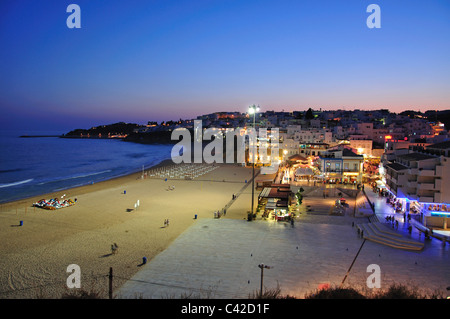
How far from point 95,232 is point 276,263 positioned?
356 inches

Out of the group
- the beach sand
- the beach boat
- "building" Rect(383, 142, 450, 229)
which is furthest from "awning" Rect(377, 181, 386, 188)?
the beach boat

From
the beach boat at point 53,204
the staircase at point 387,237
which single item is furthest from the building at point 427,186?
the beach boat at point 53,204

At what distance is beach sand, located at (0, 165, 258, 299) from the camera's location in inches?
376

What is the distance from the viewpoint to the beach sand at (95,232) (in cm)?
955

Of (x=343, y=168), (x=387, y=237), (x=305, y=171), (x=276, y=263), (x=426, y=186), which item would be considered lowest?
(x=276, y=263)

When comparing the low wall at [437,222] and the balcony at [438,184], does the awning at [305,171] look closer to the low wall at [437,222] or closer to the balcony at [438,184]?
the balcony at [438,184]

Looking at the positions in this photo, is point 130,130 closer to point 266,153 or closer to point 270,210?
point 266,153

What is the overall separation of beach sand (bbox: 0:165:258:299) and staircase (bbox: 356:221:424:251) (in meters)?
6.67

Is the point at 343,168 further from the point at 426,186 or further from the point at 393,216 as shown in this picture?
the point at 393,216

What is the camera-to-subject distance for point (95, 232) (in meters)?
14.1

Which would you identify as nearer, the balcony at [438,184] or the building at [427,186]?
the building at [427,186]

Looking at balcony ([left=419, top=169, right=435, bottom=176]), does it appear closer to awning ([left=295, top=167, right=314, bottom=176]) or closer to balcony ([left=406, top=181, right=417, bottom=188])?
balcony ([left=406, top=181, right=417, bottom=188])

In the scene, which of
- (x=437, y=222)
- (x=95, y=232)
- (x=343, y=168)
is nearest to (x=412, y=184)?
(x=437, y=222)

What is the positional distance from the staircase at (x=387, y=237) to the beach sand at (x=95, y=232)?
6.67 m
